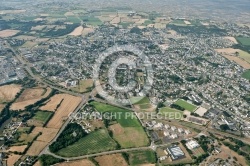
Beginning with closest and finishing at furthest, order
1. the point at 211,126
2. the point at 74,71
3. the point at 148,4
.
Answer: the point at 211,126, the point at 74,71, the point at 148,4

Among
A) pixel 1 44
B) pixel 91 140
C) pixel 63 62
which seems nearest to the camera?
pixel 91 140

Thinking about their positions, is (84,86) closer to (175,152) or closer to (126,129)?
A: (126,129)

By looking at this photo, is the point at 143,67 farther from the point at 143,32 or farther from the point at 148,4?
the point at 148,4

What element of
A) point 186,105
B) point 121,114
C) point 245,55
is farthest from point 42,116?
point 245,55

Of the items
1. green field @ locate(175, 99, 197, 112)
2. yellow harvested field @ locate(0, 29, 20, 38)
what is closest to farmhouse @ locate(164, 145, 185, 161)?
green field @ locate(175, 99, 197, 112)

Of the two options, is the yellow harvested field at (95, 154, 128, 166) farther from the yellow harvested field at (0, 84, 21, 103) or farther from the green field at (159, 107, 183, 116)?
the yellow harvested field at (0, 84, 21, 103)

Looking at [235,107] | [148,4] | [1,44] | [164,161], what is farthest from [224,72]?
[148,4]

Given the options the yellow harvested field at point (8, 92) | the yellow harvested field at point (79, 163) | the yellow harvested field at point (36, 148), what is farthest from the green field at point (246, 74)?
the yellow harvested field at point (8, 92)
